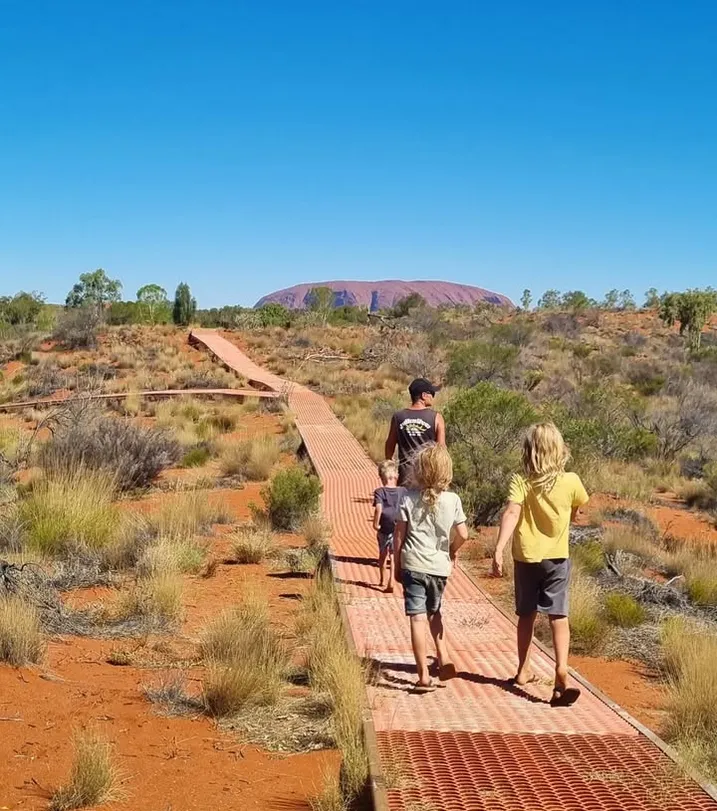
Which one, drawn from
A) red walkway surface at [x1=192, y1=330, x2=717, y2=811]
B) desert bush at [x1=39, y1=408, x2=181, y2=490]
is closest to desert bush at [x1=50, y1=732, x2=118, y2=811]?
red walkway surface at [x1=192, y1=330, x2=717, y2=811]

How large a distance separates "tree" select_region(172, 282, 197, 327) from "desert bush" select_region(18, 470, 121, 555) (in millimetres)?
49671

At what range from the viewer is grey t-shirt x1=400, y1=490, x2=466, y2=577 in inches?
222

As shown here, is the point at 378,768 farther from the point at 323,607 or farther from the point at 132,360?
the point at 132,360

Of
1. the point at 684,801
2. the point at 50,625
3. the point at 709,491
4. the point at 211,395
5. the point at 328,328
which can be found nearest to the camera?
the point at 684,801

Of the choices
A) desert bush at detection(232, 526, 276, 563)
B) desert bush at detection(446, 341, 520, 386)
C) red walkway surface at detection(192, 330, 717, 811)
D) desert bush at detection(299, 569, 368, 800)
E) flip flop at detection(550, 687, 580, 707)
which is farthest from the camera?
desert bush at detection(446, 341, 520, 386)

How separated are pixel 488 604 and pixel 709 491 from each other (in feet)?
31.5

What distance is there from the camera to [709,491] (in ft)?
53.7

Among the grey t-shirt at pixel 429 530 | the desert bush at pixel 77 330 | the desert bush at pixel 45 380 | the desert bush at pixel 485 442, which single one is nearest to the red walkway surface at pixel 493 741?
the grey t-shirt at pixel 429 530

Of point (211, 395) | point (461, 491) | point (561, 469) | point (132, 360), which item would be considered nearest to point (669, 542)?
point (461, 491)

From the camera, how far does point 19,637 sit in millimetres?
6059

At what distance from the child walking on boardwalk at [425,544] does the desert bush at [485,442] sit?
6882 millimetres

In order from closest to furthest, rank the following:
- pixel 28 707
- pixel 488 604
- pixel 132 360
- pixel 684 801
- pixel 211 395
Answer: pixel 684 801
pixel 28 707
pixel 488 604
pixel 211 395
pixel 132 360

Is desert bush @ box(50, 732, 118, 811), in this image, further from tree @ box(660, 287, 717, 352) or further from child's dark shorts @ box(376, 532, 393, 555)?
tree @ box(660, 287, 717, 352)

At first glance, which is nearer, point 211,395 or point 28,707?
point 28,707
